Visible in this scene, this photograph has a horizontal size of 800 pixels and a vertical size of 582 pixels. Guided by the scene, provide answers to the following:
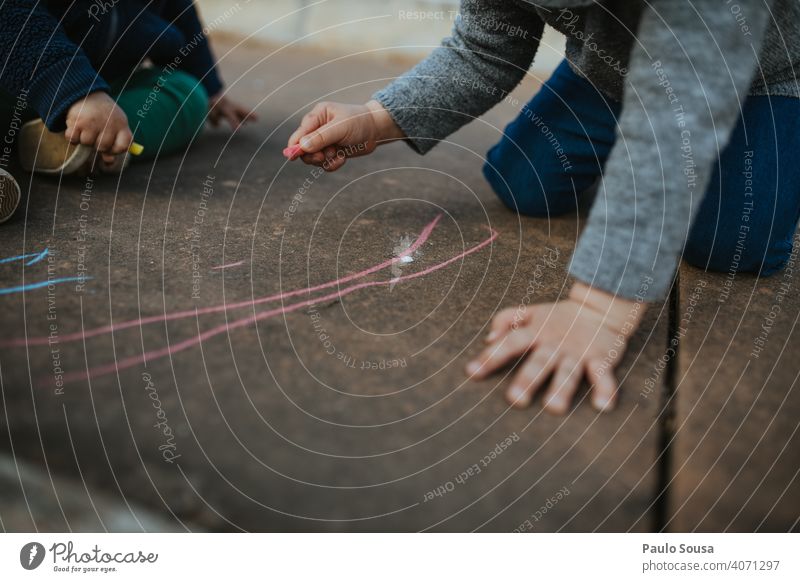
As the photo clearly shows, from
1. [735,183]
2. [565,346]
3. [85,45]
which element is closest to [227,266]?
[565,346]

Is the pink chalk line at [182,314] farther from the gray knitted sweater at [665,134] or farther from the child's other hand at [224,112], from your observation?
the child's other hand at [224,112]

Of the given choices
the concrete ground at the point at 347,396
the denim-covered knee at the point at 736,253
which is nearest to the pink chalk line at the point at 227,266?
the concrete ground at the point at 347,396

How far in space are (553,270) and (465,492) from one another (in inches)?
12.3

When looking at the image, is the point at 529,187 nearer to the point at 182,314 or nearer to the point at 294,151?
the point at 294,151

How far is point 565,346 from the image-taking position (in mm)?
473

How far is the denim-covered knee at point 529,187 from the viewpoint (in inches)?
30.9

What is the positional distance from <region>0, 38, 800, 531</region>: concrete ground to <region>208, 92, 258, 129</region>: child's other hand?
385 millimetres

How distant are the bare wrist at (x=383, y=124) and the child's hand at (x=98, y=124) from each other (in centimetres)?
28

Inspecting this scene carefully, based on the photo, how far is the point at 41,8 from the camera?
729mm

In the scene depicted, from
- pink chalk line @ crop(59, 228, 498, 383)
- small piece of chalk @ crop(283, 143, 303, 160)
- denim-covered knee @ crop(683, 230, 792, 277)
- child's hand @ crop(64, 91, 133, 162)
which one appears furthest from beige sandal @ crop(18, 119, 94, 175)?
denim-covered knee @ crop(683, 230, 792, 277)

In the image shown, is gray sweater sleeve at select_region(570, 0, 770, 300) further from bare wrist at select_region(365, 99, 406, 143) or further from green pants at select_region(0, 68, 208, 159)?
green pants at select_region(0, 68, 208, 159)

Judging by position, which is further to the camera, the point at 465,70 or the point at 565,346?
the point at 465,70

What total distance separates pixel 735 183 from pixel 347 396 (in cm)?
52

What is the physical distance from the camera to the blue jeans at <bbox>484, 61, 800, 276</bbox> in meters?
0.68
